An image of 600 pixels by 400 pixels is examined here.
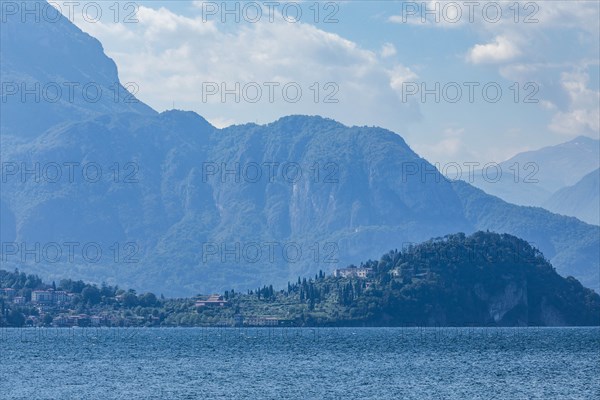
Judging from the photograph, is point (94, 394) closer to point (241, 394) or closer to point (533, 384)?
point (241, 394)

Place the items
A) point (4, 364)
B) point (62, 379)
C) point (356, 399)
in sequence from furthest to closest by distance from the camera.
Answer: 1. point (4, 364)
2. point (62, 379)
3. point (356, 399)

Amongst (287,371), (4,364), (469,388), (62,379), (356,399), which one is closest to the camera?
(356,399)

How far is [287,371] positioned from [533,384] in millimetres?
39080

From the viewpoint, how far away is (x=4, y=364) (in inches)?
7480

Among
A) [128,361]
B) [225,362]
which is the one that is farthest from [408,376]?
[128,361]

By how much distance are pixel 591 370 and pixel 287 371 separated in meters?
44.4

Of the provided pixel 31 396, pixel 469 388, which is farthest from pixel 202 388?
pixel 469 388

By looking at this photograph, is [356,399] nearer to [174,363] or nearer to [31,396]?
[31,396]

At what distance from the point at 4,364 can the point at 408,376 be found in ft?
226

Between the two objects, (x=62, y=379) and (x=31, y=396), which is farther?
(x=62, y=379)

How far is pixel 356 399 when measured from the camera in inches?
5113

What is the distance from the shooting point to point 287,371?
170875 mm

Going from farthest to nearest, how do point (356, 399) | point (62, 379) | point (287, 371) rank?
point (287, 371) < point (62, 379) < point (356, 399)

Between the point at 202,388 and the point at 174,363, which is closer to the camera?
the point at 202,388
